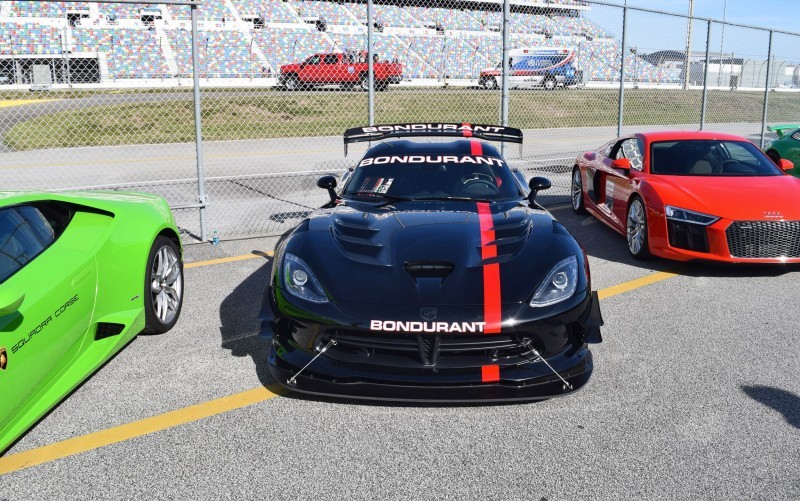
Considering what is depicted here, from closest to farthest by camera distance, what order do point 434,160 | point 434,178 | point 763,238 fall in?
point 434,178, point 434,160, point 763,238

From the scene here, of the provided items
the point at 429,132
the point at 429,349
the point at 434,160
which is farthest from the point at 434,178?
the point at 429,349

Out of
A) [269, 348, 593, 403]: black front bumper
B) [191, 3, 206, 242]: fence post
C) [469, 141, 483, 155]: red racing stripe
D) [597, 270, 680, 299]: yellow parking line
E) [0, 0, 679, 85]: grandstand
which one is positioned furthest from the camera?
[0, 0, 679, 85]: grandstand

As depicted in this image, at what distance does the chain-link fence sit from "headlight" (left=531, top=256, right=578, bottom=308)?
453 cm

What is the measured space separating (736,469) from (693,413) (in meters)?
0.56

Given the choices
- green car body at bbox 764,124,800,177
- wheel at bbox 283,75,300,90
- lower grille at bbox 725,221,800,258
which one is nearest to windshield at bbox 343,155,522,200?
lower grille at bbox 725,221,800,258

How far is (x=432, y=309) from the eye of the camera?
11.1 feet

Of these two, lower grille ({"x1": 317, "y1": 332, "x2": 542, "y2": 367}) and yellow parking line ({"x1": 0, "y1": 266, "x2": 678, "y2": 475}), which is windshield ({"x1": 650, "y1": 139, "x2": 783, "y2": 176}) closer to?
lower grille ({"x1": 317, "y1": 332, "x2": 542, "y2": 367})

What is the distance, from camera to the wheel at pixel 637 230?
21.6 feet

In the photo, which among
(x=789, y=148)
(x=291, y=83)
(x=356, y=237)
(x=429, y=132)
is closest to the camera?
(x=356, y=237)

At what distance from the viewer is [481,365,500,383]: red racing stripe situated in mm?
3305

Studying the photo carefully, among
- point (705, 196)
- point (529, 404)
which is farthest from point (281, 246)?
point (705, 196)

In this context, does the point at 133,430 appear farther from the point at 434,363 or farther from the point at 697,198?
the point at 697,198

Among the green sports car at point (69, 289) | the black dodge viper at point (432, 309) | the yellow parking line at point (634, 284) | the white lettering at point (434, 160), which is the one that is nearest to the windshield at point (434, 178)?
the white lettering at point (434, 160)

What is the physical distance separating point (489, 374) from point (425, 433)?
412 millimetres
